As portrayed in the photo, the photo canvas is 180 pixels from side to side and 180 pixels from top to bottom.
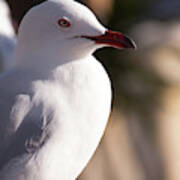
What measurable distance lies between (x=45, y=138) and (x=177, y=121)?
10.3 ft

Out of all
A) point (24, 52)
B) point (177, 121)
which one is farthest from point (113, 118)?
point (24, 52)

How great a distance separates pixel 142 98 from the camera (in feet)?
13.2

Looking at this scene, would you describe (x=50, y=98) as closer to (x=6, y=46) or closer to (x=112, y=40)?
(x=112, y=40)

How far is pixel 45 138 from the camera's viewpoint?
1.42m

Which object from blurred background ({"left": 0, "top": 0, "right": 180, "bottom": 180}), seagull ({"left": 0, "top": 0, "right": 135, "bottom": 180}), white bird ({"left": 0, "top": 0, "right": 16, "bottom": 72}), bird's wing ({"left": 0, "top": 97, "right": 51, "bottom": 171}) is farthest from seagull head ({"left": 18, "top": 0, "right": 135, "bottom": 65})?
blurred background ({"left": 0, "top": 0, "right": 180, "bottom": 180})

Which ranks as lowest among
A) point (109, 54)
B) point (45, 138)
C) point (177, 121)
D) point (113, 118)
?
point (177, 121)

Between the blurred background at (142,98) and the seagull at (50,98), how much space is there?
2.36 metres

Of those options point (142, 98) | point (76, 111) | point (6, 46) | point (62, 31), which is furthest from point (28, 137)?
point (142, 98)

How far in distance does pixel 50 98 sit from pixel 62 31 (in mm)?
146

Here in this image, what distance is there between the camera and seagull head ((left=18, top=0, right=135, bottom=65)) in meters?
1.40

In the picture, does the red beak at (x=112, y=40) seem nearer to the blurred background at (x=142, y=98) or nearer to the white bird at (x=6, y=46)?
the white bird at (x=6, y=46)

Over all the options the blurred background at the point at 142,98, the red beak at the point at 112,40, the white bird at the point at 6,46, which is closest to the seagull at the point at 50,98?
the red beak at the point at 112,40

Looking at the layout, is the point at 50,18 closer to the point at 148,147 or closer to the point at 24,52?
the point at 24,52

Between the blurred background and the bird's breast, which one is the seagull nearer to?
the bird's breast
